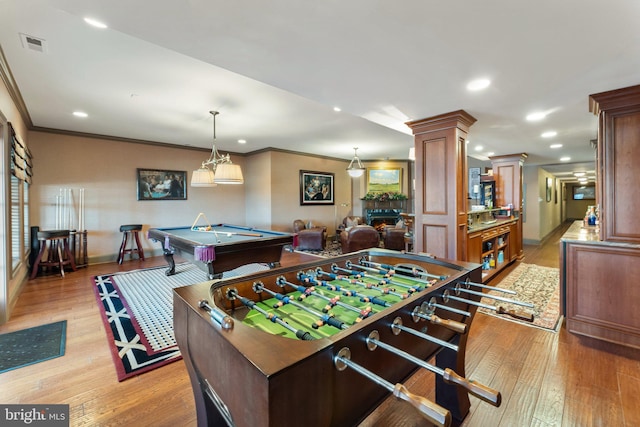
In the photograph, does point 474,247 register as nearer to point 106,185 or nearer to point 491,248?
point 491,248

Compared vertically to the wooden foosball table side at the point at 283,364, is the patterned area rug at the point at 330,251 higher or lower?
lower

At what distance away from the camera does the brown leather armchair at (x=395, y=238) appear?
629 cm

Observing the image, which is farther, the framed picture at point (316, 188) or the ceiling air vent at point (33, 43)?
the framed picture at point (316, 188)

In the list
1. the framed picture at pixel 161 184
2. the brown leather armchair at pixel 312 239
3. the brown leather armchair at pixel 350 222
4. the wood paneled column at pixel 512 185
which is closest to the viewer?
the wood paneled column at pixel 512 185

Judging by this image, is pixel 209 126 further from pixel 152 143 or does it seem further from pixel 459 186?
pixel 459 186

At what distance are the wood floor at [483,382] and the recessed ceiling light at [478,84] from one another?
2.33m

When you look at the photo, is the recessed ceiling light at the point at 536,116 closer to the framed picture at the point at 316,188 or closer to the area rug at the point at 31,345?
the framed picture at the point at 316,188

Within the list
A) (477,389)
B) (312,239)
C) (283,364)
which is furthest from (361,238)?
(283,364)

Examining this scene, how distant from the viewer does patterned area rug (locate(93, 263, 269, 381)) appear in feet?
7.25

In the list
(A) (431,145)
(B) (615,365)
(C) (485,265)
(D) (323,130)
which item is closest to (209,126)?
(D) (323,130)

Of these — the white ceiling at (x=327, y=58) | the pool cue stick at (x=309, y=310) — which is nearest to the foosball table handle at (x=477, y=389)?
the pool cue stick at (x=309, y=310)

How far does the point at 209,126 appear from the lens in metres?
4.84

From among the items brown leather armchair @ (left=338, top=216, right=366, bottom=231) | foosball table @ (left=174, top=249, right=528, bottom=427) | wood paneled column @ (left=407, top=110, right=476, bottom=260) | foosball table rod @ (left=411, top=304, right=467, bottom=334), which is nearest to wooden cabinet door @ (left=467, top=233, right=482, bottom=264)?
wood paneled column @ (left=407, top=110, right=476, bottom=260)

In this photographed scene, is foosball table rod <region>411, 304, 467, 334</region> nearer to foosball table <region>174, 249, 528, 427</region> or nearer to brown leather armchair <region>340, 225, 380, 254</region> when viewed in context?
foosball table <region>174, 249, 528, 427</region>
